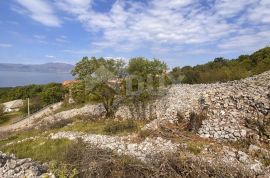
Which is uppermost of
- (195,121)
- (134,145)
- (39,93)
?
(195,121)

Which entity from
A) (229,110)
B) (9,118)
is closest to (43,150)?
(229,110)

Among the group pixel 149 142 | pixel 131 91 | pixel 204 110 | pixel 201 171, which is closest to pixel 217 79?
pixel 131 91

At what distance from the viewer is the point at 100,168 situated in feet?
18.6

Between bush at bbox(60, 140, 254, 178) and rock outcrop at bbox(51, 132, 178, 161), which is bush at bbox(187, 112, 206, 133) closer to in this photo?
rock outcrop at bbox(51, 132, 178, 161)

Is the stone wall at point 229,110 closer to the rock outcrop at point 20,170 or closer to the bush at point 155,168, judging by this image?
the bush at point 155,168

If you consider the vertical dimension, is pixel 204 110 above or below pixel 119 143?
above

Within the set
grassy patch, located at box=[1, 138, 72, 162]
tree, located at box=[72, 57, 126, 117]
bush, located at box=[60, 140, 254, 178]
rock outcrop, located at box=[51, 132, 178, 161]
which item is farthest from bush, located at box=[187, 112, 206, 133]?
tree, located at box=[72, 57, 126, 117]

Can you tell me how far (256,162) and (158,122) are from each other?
16.4 feet

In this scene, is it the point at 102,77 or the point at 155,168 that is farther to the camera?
the point at 102,77

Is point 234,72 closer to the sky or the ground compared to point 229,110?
closer to the sky

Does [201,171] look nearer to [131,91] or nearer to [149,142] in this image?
[149,142]

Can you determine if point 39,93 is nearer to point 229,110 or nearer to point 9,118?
point 9,118

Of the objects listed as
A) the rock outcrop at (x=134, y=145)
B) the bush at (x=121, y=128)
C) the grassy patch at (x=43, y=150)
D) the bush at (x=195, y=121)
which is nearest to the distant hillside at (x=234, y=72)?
the bush at (x=195, y=121)

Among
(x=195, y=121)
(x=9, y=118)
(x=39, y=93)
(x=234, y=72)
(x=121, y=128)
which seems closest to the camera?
(x=195, y=121)
